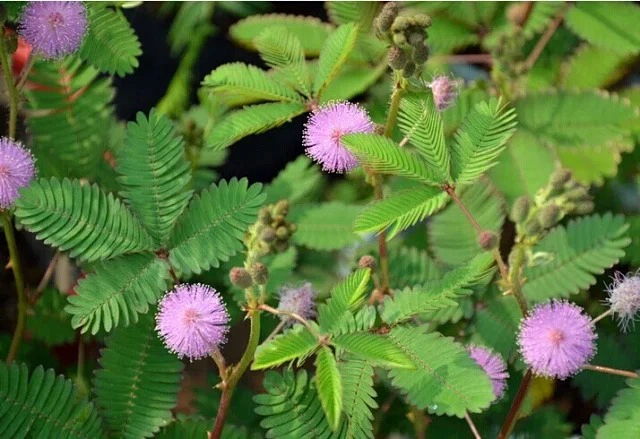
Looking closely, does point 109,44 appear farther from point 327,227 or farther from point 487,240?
point 487,240

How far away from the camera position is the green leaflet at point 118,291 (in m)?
0.85

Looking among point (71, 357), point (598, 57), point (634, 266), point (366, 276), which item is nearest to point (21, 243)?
point (71, 357)

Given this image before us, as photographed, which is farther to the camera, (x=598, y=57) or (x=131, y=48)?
(x=598, y=57)

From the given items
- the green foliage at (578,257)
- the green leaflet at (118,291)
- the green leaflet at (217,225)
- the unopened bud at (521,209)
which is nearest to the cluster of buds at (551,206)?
the unopened bud at (521,209)

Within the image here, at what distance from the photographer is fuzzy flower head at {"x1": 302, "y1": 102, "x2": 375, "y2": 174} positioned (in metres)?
0.89

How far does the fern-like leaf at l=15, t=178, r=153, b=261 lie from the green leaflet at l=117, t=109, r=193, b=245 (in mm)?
19

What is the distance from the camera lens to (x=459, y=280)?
852 millimetres

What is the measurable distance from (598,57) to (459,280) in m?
0.90

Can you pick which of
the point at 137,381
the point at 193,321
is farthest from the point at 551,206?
the point at 137,381

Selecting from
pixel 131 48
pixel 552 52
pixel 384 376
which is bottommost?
pixel 384 376

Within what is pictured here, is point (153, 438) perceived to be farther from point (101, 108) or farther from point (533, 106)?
point (533, 106)

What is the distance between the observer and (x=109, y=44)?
106 cm

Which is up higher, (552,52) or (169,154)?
(169,154)

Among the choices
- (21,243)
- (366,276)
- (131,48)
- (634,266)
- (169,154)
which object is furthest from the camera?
(21,243)
